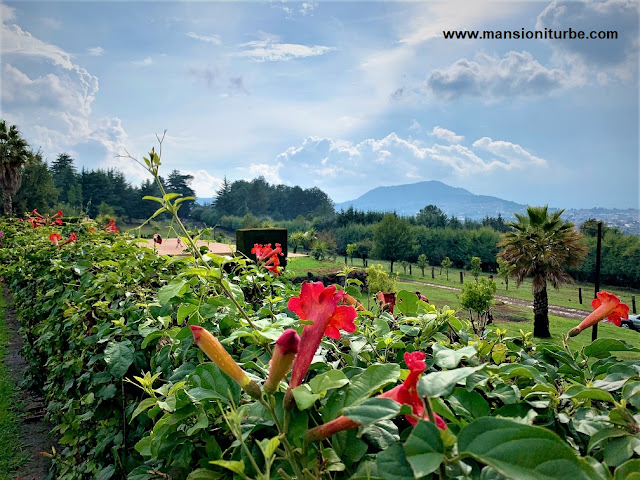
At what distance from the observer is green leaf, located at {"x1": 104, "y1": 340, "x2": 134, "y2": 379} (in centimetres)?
132

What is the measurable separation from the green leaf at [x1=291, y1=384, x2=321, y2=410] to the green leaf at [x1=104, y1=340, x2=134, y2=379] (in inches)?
37.8

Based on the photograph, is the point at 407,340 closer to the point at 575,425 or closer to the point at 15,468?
the point at 575,425

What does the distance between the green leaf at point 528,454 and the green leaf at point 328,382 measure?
21 cm

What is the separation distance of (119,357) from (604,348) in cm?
134

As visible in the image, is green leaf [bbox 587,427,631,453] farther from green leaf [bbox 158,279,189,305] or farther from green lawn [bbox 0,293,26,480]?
green lawn [bbox 0,293,26,480]

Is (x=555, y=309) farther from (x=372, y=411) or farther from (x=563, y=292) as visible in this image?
(x=372, y=411)

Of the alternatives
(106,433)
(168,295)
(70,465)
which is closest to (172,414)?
(168,295)

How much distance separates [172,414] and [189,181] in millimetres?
69245

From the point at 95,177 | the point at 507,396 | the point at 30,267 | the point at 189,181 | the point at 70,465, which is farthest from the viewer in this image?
the point at 189,181

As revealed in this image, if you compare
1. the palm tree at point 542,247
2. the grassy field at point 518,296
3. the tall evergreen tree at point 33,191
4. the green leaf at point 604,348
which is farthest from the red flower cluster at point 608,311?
the tall evergreen tree at point 33,191

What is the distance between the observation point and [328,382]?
0.61 m

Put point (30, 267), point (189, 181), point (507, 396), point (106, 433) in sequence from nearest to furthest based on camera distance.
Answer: point (507, 396), point (106, 433), point (30, 267), point (189, 181)

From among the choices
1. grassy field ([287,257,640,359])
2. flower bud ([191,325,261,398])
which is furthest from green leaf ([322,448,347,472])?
grassy field ([287,257,640,359])

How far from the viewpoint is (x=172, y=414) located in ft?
2.48
